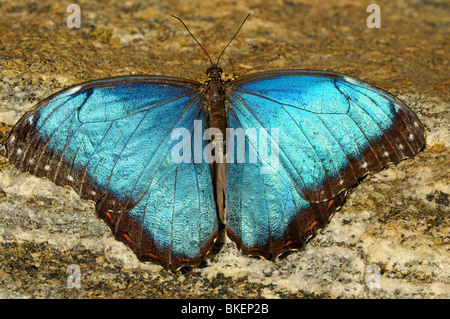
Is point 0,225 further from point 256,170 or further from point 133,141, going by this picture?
point 256,170

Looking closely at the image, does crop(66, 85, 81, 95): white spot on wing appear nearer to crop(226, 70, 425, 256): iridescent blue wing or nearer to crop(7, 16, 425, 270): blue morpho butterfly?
crop(7, 16, 425, 270): blue morpho butterfly

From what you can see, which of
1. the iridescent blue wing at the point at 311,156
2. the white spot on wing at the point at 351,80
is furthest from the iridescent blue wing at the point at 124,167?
the white spot on wing at the point at 351,80

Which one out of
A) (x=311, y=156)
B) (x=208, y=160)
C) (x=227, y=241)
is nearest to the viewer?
(x=311, y=156)

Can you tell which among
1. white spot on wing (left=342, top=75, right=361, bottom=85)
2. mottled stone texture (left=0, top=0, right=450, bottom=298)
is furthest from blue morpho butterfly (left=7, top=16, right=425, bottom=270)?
mottled stone texture (left=0, top=0, right=450, bottom=298)

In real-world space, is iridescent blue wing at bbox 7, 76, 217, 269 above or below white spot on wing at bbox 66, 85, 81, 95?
below

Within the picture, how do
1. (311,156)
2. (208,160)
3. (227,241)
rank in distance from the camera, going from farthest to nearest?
(227,241) < (208,160) < (311,156)

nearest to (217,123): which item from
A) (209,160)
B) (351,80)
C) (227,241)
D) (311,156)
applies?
(209,160)

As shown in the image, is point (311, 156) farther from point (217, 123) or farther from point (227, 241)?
point (227, 241)
